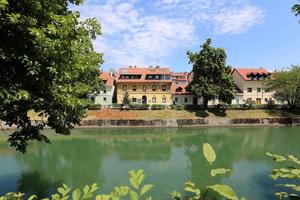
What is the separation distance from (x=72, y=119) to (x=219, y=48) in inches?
2128

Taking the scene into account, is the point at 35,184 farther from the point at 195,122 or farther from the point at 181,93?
the point at 181,93

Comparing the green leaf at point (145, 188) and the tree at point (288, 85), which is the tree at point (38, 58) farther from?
the tree at point (288, 85)

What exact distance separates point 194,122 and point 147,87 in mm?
22424

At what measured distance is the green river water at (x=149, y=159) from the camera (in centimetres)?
2252

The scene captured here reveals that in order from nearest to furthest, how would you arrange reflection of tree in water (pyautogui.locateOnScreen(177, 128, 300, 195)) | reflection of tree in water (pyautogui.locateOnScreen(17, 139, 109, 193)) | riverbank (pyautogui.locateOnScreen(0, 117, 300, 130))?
1. reflection of tree in water (pyautogui.locateOnScreen(17, 139, 109, 193))
2. reflection of tree in water (pyautogui.locateOnScreen(177, 128, 300, 195))
3. riverbank (pyautogui.locateOnScreen(0, 117, 300, 130))

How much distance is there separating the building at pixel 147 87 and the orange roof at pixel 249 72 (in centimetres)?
1830

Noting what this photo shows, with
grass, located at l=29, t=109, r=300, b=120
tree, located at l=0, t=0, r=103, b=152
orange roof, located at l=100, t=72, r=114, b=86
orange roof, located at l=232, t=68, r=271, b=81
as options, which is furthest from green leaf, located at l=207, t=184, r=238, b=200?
orange roof, located at l=232, t=68, r=271, b=81

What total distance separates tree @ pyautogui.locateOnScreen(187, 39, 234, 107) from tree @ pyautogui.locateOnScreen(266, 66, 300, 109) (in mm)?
9929

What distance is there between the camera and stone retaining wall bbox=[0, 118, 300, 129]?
59094 millimetres

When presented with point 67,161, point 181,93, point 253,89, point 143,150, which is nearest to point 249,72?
point 253,89

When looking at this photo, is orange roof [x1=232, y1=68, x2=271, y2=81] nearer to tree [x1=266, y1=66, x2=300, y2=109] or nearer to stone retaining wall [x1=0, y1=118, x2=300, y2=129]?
tree [x1=266, y1=66, x2=300, y2=109]

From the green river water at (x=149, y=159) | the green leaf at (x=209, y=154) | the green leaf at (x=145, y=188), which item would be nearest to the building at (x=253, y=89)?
the green river water at (x=149, y=159)

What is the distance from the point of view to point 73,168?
27594 mm

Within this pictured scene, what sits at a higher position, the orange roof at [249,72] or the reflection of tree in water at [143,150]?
the orange roof at [249,72]
